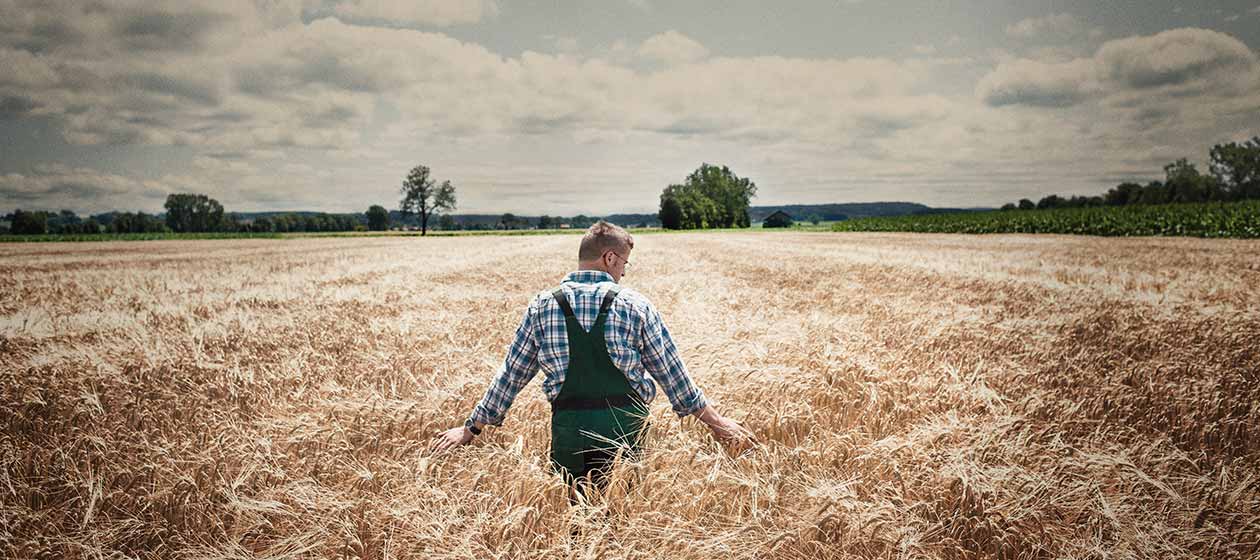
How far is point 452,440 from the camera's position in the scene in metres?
3.10

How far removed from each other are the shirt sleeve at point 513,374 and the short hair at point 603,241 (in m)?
0.34

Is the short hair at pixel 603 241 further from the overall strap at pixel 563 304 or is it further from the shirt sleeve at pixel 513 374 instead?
the shirt sleeve at pixel 513 374

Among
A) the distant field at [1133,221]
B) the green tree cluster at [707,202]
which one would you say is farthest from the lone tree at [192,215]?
the distant field at [1133,221]

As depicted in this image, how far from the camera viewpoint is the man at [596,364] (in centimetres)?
275

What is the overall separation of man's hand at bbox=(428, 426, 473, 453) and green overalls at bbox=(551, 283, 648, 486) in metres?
0.50

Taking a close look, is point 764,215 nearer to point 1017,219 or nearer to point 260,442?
point 1017,219

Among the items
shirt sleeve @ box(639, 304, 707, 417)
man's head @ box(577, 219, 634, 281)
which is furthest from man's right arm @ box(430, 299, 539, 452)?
shirt sleeve @ box(639, 304, 707, 417)

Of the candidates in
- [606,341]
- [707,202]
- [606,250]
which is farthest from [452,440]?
[707,202]

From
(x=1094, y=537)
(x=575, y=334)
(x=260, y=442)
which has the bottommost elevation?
(x=1094, y=537)

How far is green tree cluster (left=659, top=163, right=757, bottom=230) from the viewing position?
135 metres

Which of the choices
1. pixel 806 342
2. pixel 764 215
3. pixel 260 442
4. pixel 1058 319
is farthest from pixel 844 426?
pixel 764 215

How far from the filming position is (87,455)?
3115 mm

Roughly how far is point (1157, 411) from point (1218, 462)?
738 mm

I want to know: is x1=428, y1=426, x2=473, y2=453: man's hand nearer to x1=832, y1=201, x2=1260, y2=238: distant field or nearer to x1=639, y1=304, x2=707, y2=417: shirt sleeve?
x1=639, y1=304, x2=707, y2=417: shirt sleeve
